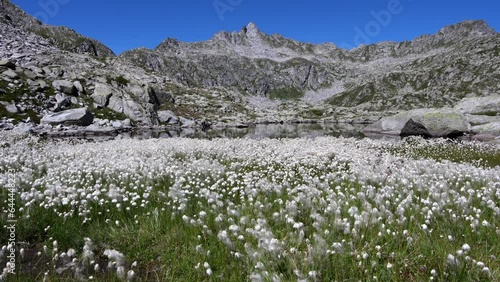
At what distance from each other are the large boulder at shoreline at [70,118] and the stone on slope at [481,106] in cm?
6358

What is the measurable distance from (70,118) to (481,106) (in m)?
68.6

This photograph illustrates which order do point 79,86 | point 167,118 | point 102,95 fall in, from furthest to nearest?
point 167,118 → point 79,86 → point 102,95

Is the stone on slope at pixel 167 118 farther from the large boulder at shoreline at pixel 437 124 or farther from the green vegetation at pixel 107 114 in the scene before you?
the large boulder at shoreline at pixel 437 124

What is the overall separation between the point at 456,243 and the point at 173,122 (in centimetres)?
8919

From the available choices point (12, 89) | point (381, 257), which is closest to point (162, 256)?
point (381, 257)

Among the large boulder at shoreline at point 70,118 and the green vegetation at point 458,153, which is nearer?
the green vegetation at point 458,153

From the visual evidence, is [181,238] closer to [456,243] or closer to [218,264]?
[218,264]

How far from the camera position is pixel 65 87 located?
74875 mm

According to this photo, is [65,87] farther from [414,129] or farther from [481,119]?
[481,119]

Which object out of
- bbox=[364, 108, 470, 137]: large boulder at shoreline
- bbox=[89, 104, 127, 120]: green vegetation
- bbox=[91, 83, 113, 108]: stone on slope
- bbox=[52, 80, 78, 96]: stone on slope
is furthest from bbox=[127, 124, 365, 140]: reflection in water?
bbox=[52, 80, 78, 96]: stone on slope

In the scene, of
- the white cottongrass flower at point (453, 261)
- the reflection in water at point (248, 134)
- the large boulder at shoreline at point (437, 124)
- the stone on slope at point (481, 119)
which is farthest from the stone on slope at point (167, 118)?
the white cottongrass flower at point (453, 261)

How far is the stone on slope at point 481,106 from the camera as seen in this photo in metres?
46.5

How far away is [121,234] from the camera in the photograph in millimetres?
6977

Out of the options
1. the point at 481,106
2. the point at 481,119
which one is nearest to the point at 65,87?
the point at 481,119
